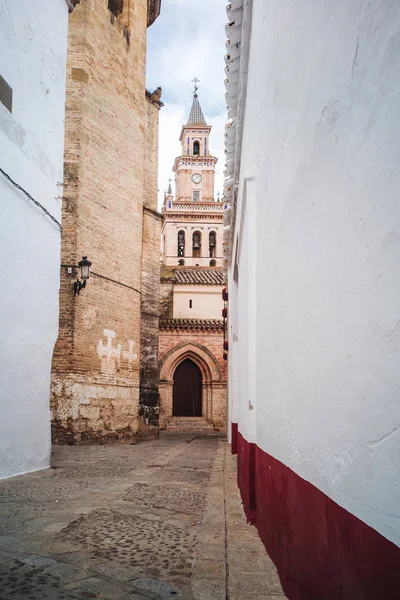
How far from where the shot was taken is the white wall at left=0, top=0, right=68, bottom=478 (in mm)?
5820

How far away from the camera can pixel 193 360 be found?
77.7 feet

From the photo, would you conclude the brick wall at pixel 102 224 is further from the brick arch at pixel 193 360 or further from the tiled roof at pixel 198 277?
the tiled roof at pixel 198 277

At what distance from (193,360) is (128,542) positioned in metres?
20.5

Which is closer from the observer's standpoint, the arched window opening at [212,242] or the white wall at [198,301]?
the white wall at [198,301]

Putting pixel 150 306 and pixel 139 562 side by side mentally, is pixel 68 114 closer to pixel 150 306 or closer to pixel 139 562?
pixel 150 306

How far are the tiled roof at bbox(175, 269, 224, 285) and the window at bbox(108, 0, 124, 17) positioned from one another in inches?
565

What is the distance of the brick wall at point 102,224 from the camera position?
1149 centimetres

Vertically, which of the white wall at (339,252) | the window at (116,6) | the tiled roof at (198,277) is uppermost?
the window at (116,6)

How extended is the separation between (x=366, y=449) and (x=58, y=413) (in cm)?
1040

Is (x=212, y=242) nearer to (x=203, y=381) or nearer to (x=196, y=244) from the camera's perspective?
(x=196, y=244)

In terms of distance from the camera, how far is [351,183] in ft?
4.47

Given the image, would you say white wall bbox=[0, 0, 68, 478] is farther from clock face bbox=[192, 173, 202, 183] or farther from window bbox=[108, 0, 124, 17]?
clock face bbox=[192, 173, 202, 183]

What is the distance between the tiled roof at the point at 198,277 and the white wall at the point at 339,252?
80.3ft

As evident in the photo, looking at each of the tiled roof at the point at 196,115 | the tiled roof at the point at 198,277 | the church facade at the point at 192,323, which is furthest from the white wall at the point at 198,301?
the tiled roof at the point at 196,115
